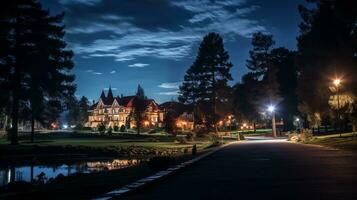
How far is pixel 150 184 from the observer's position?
12.1 m

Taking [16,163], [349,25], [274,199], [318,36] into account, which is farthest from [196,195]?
[318,36]

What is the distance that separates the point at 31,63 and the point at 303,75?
32.8 meters

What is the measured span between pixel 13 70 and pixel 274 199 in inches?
1717

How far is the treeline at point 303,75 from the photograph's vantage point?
3816 centimetres

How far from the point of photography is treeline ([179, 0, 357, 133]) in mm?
38156

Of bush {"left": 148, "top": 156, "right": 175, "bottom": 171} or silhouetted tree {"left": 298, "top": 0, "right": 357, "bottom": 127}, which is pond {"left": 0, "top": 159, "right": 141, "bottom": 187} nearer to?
bush {"left": 148, "top": 156, "right": 175, "bottom": 171}

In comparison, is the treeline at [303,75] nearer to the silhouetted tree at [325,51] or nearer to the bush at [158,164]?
the silhouetted tree at [325,51]

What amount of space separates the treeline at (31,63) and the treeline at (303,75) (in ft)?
95.3

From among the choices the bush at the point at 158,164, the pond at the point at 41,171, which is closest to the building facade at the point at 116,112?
the pond at the point at 41,171

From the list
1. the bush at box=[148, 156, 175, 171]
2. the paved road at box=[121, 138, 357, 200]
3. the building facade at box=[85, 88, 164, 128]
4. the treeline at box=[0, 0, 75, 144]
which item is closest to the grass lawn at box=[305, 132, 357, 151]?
the paved road at box=[121, 138, 357, 200]

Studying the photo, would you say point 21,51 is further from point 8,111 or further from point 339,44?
point 339,44

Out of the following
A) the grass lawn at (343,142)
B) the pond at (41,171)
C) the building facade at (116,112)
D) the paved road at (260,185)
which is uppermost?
the building facade at (116,112)

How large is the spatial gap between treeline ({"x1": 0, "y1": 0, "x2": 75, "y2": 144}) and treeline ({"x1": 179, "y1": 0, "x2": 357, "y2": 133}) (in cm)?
2905

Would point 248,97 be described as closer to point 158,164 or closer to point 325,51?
point 325,51
